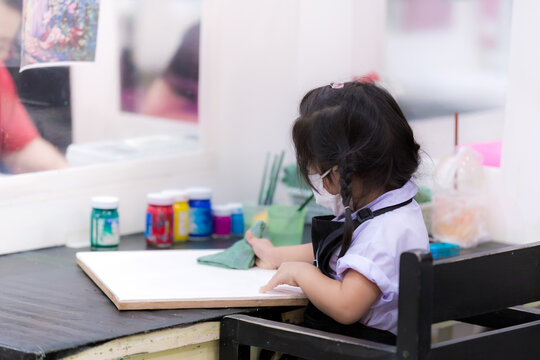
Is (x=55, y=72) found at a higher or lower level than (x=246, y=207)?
higher

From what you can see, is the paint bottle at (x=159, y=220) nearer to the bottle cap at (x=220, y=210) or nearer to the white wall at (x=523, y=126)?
the bottle cap at (x=220, y=210)

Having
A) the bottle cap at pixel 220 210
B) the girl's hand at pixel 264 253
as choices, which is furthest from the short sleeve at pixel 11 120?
the girl's hand at pixel 264 253

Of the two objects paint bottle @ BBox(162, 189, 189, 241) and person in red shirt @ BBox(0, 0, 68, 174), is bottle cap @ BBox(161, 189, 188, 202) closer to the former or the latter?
paint bottle @ BBox(162, 189, 189, 241)

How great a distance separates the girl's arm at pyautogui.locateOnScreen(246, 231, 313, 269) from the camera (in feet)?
→ 5.26

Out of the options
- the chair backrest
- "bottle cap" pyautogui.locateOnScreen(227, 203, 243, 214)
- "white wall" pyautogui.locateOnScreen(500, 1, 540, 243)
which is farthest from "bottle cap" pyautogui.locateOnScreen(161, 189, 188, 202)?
the chair backrest

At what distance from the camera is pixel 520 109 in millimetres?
1823

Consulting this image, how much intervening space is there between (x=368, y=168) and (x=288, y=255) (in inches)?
13.2

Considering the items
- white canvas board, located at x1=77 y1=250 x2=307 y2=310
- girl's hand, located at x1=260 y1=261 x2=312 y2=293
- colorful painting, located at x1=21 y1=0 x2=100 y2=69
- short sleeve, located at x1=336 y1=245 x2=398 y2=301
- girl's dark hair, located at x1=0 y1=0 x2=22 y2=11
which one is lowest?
white canvas board, located at x1=77 y1=250 x2=307 y2=310

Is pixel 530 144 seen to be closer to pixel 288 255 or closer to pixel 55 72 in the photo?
pixel 288 255

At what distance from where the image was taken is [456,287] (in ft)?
3.76

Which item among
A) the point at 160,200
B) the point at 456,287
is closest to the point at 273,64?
the point at 160,200

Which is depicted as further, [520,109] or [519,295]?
[520,109]

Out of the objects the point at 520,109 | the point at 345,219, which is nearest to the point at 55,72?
the point at 345,219

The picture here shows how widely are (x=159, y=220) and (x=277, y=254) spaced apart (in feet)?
1.16
